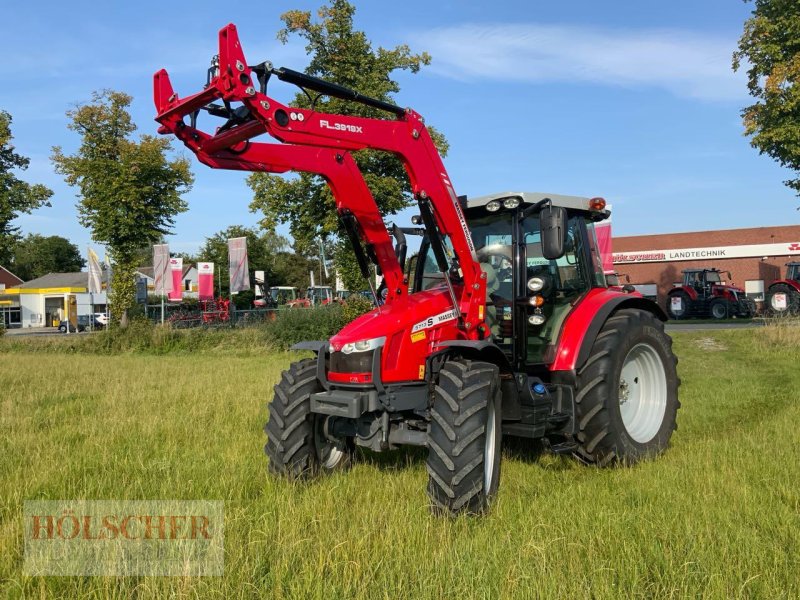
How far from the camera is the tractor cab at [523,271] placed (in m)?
5.23

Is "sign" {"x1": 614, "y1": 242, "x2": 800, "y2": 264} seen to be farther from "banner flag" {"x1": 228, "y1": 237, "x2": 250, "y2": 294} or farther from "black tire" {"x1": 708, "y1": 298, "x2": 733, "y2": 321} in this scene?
"banner flag" {"x1": 228, "y1": 237, "x2": 250, "y2": 294}

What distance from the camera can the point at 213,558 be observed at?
10.4 feet

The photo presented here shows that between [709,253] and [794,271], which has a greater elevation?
[709,253]

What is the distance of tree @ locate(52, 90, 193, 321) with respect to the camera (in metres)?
21.7

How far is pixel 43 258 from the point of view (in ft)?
257

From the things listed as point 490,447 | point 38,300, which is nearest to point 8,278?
point 38,300

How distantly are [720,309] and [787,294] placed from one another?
2.71 metres

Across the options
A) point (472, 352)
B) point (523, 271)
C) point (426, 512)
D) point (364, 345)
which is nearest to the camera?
point (426, 512)

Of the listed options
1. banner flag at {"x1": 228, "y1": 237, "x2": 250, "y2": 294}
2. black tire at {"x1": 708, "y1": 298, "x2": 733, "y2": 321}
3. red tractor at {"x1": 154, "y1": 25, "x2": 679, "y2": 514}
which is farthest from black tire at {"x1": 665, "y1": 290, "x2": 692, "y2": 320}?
red tractor at {"x1": 154, "y1": 25, "x2": 679, "y2": 514}

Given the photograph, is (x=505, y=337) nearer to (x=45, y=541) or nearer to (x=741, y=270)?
(x=45, y=541)

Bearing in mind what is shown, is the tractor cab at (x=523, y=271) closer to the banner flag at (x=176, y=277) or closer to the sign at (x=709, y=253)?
the banner flag at (x=176, y=277)

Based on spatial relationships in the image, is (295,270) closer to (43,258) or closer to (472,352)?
(43,258)

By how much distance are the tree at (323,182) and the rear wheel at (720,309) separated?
1521cm

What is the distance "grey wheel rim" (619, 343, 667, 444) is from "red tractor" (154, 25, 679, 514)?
0.01 m
